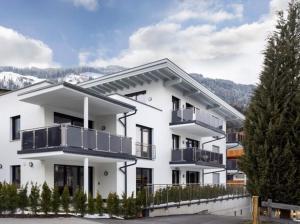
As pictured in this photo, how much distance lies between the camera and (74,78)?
1652 inches

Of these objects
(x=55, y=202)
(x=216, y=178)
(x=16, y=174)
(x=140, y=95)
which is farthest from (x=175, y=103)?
(x=55, y=202)

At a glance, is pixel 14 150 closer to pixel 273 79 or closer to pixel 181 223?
pixel 181 223

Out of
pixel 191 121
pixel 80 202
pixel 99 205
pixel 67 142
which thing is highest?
pixel 191 121

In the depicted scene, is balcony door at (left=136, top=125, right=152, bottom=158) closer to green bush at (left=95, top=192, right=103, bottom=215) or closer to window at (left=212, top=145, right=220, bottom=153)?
green bush at (left=95, top=192, right=103, bottom=215)

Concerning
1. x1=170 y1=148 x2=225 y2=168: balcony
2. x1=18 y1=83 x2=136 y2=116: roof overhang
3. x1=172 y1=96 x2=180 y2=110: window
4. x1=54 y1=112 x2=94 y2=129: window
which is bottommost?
x1=170 y1=148 x2=225 y2=168: balcony

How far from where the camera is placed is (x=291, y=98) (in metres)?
16.4

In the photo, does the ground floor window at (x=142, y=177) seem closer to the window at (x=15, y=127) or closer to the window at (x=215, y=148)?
the window at (x=15, y=127)

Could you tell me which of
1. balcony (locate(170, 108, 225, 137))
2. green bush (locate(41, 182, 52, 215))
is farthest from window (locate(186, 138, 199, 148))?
green bush (locate(41, 182, 52, 215))

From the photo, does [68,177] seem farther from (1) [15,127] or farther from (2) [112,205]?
(2) [112,205]

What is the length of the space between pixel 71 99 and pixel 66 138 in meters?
2.41

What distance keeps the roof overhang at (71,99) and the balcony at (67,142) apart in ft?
4.65

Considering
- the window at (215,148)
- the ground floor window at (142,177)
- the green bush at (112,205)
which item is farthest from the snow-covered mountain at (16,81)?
the green bush at (112,205)

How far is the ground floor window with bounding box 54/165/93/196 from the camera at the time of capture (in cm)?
2098

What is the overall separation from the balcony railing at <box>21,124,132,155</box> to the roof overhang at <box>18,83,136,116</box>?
141 cm
